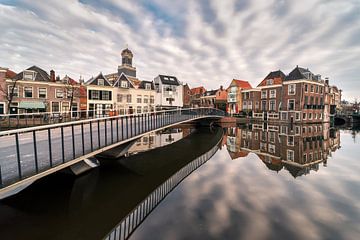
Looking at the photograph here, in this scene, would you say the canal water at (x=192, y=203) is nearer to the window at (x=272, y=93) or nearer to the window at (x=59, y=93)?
the window at (x=59, y=93)

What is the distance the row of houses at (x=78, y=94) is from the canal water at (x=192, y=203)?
1250 cm

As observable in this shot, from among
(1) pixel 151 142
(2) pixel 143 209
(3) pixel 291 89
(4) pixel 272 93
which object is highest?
(3) pixel 291 89

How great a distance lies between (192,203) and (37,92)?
30.8m

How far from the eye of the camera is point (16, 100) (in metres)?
26.3

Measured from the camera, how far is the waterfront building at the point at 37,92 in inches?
1030

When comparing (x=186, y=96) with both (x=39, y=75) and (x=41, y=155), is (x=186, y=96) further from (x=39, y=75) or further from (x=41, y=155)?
(x=41, y=155)

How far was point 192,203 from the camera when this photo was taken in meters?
6.70

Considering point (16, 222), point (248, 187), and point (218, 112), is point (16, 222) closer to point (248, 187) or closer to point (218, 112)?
point (248, 187)

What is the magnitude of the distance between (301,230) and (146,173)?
7152 mm

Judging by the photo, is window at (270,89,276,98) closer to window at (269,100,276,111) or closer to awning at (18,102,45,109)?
window at (269,100,276,111)

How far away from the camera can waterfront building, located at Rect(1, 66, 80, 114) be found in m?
26.2

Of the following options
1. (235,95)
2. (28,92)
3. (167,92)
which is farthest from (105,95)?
(235,95)

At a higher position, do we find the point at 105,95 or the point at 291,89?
the point at 291,89

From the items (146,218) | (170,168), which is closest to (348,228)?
(146,218)
